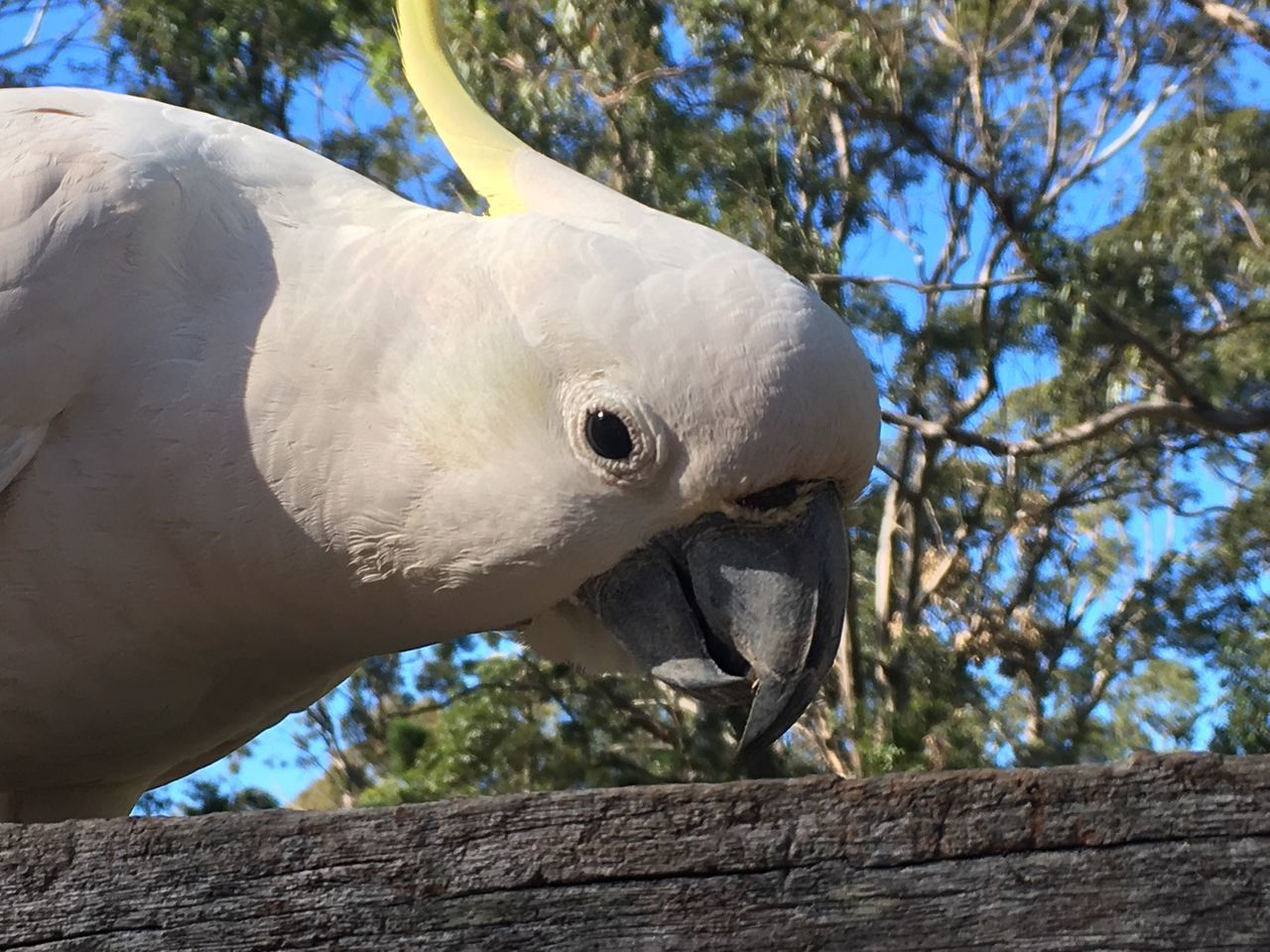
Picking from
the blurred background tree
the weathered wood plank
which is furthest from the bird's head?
the blurred background tree

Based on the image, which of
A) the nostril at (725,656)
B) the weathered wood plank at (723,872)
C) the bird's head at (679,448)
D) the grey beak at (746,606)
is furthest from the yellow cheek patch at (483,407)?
the weathered wood plank at (723,872)

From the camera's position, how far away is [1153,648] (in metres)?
11.3

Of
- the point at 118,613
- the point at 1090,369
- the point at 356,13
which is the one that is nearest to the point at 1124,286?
the point at 1090,369

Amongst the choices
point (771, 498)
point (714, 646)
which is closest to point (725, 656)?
point (714, 646)

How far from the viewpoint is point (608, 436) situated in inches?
58.8

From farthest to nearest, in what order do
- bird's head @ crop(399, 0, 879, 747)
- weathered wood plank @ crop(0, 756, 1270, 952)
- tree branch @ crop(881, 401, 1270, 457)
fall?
tree branch @ crop(881, 401, 1270, 457) < bird's head @ crop(399, 0, 879, 747) < weathered wood plank @ crop(0, 756, 1270, 952)

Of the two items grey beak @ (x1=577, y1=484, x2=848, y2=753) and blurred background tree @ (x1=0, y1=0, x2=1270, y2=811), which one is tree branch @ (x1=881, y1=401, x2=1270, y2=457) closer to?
blurred background tree @ (x1=0, y1=0, x2=1270, y2=811)

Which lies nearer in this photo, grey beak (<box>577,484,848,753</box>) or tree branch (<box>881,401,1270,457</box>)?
grey beak (<box>577,484,848,753</box>)

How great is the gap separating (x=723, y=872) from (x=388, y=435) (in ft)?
2.89

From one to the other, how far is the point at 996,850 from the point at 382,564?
948mm

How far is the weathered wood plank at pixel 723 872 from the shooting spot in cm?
78

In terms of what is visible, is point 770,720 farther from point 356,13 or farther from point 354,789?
point 354,789

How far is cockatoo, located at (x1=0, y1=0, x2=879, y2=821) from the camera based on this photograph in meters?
1.49

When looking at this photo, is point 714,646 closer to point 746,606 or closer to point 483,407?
point 746,606
